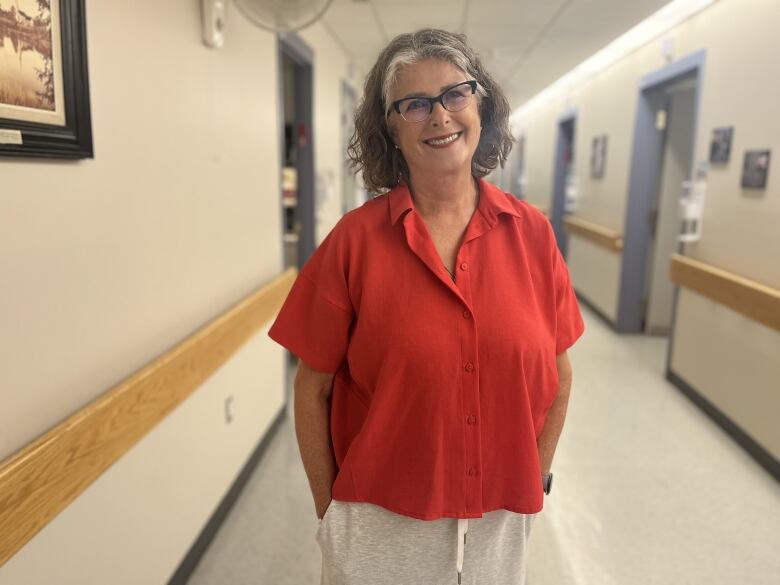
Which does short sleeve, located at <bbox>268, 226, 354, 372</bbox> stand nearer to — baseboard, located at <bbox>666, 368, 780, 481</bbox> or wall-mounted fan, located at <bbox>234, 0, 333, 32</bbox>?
wall-mounted fan, located at <bbox>234, 0, 333, 32</bbox>

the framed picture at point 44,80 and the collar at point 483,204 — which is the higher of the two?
the framed picture at point 44,80

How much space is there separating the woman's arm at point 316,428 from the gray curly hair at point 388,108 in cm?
42

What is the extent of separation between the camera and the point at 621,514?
2.68 meters

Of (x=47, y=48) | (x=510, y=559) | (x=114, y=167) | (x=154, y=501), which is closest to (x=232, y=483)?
(x=154, y=501)

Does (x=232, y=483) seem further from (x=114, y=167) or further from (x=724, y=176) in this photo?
(x=724, y=176)

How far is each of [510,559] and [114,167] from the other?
55.0 inches

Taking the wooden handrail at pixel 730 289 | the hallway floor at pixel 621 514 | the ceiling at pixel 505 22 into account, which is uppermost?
the ceiling at pixel 505 22

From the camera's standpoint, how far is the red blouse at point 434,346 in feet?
3.47

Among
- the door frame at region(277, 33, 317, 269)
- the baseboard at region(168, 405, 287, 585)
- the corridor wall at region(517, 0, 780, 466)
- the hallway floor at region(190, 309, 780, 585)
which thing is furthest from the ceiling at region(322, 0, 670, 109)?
the baseboard at region(168, 405, 287, 585)

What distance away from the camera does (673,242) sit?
5395mm

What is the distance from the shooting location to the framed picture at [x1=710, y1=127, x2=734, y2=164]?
3531 millimetres

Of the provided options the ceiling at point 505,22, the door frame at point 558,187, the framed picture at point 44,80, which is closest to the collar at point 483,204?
the framed picture at point 44,80

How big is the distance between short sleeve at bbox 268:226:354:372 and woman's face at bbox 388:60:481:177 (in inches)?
8.6

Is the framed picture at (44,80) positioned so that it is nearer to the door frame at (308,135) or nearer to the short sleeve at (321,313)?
the short sleeve at (321,313)
